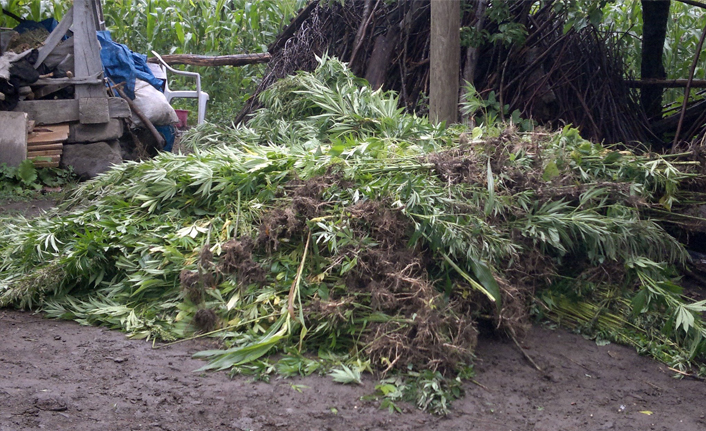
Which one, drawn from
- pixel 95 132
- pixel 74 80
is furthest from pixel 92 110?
pixel 74 80

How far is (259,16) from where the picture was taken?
12.1 metres

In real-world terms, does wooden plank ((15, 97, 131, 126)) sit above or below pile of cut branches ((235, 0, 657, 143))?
below

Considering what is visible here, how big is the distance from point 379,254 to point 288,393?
0.81m

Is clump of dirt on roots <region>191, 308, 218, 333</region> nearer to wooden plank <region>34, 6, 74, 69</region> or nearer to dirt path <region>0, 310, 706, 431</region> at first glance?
dirt path <region>0, 310, 706, 431</region>

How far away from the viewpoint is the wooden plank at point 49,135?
6688 millimetres

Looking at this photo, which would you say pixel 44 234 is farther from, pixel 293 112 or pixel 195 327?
pixel 293 112

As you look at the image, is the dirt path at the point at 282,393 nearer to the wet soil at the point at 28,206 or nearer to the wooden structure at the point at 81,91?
the wet soil at the point at 28,206

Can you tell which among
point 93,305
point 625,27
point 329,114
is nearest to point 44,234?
point 93,305

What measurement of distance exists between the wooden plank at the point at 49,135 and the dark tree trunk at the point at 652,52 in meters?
5.94

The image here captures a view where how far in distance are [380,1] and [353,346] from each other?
409 cm

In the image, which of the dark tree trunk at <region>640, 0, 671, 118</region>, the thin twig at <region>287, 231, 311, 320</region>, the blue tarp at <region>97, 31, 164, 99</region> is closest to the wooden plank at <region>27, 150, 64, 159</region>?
the blue tarp at <region>97, 31, 164, 99</region>

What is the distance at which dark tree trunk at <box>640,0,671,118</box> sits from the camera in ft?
20.2

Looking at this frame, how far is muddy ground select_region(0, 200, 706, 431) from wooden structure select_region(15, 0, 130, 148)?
404 cm

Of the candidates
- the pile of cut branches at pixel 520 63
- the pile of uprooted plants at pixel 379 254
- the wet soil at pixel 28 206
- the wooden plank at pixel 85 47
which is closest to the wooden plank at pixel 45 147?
the wooden plank at pixel 85 47
